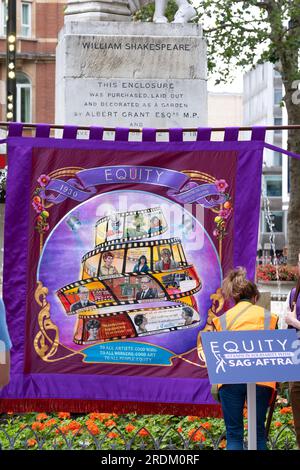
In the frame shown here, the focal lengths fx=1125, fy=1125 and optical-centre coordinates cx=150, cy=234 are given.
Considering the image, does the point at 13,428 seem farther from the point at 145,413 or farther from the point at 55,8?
the point at 55,8

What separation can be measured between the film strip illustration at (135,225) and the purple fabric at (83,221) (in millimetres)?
170

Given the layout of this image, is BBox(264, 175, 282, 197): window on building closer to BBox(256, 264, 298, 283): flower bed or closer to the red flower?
BBox(256, 264, 298, 283): flower bed

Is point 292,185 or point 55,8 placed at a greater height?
point 55,8

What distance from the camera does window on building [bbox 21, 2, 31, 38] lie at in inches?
1917

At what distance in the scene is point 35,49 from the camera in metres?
48.9

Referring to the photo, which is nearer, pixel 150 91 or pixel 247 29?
pixel 150 91

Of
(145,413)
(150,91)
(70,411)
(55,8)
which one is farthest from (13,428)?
(55,8)

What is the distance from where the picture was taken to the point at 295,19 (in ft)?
96.1

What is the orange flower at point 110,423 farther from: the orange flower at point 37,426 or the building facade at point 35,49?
the building facade at point 35,49

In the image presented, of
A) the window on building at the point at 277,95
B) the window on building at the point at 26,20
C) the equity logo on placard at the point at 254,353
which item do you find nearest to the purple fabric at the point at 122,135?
the equity logo on placard at the point at 254,353

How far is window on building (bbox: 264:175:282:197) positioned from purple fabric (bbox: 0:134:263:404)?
8600cm

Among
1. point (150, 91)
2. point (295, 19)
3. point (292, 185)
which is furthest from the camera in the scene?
point (292, 185)

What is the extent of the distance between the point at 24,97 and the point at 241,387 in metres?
42.4
